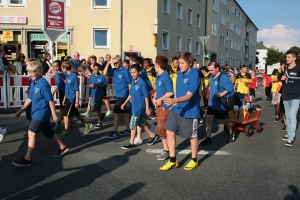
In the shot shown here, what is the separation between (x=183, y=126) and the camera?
15.4ft

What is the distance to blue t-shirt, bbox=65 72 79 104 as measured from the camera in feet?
22.3

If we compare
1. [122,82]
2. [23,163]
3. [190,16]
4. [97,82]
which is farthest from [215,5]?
[23,163]

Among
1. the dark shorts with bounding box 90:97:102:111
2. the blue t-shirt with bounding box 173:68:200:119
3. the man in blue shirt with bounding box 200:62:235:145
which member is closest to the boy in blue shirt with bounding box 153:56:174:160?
the blue t-shirt with bounding box 173:68:200:119

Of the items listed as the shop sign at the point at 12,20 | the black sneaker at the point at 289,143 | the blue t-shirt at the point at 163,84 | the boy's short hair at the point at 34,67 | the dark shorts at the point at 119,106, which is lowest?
the black sneaker at the point at 289,143

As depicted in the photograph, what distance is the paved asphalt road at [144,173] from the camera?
3.88 m

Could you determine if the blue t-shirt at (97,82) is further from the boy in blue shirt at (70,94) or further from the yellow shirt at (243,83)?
the yellow shirt at (243,83)

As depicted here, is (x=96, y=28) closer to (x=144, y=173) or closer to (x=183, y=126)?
(x=183, y=126)

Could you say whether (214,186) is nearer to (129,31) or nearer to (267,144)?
(267,144)

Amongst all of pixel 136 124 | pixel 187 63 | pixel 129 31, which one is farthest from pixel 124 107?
pixel 129 31

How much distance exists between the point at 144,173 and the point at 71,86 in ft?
10.2

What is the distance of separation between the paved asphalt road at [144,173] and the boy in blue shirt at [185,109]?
1.18ft

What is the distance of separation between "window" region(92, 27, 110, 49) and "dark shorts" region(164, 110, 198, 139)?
16.6 metres

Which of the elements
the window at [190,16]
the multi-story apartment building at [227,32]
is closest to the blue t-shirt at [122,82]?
the multi-story apartment building at [227,32]

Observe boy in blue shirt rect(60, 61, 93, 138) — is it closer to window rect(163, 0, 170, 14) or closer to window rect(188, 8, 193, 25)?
window rect(163, 0, 170, 14)
